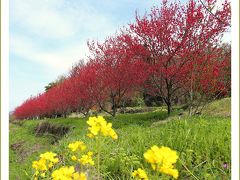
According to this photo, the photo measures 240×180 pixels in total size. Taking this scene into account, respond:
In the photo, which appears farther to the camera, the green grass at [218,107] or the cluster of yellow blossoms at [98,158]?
the green grass at [218,107]

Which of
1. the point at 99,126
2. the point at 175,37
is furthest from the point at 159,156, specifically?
the point at 175,37

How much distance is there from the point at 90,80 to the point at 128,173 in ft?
45.4

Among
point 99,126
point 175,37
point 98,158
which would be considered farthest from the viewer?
point 175,37

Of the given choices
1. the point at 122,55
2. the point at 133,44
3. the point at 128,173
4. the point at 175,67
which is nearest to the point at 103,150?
the point at 128,173

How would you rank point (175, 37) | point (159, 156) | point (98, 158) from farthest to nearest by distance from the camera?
1. point (175, 37)
2. point (98, 158)
3. point (159, 156)

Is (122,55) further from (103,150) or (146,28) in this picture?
(103,150)

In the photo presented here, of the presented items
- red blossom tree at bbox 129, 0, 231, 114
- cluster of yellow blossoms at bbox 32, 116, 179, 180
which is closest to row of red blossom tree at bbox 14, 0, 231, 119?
red blossom tree at bbox 129, 0, 231, 114

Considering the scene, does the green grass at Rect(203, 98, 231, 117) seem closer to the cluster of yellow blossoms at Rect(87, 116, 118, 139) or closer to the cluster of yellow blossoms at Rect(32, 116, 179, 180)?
the cluster of yellow blossoms at Rect(32, 116, 179, 180)

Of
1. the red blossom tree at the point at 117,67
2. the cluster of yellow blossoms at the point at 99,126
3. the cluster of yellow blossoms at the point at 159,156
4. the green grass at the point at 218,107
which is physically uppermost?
the red blossom tree at the point at 117,67

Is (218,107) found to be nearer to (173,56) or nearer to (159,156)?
(173,56)

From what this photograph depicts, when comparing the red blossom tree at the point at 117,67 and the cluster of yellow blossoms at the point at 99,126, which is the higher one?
the red blossom tree at the point at 117,67

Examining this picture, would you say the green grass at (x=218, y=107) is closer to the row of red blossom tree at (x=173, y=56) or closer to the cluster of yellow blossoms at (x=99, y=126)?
the row of red blossom tree at (x=173, y=56)

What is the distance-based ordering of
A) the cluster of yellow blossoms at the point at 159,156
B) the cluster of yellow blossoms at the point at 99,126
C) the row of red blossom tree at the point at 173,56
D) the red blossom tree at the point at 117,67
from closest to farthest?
the cluster of yellow blossoms at the point at 159,156 < the cluster of yellow blossoms at the point at 99,126 < the row of red blossom tree at the point at 173,56 < the red blossom tree at the point at 117,67

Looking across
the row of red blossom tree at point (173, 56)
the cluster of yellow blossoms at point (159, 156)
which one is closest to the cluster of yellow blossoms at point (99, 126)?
the cluster of yellow blossoms at point (159, 156)
